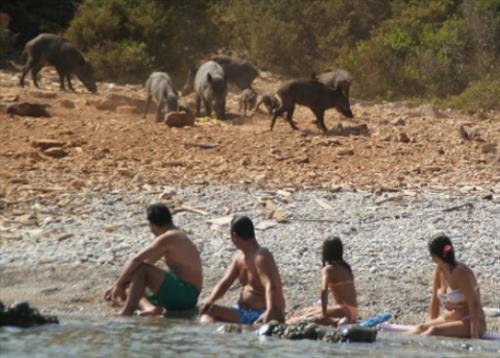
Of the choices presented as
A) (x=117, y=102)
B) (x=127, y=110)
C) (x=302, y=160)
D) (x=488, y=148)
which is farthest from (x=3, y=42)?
(x=488, y=148)

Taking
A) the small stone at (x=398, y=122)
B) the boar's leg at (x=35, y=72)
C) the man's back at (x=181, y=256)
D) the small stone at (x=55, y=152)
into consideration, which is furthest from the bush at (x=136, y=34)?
the man's back at (x=181, y=256)

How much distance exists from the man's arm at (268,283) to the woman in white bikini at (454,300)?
116 cm

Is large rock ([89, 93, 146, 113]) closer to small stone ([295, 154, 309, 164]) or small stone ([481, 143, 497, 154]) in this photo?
small stone ([295, 154, 309, 164])

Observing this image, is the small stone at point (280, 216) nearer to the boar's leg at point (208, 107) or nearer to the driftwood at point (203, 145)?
the driftwood at point (203, 145)

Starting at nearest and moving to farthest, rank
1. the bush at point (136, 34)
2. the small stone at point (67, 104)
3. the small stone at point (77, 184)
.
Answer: the small stone at point (77, 184) → the small stone at point (67, 104) → the bush at point (136, 34)

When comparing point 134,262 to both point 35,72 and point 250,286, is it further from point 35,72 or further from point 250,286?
point 35,72

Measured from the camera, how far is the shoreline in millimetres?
12805

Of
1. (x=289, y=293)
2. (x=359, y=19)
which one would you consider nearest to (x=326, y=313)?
(x=289, y=293)

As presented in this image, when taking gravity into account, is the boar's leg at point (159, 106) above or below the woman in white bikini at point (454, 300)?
above

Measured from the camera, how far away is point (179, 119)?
21.5 meters

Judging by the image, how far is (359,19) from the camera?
3155cm

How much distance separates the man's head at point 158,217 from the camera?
39.4 feet

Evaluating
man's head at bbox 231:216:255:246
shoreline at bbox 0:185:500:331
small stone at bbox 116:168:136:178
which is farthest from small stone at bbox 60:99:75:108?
man's head at bbox 231:216:255:246

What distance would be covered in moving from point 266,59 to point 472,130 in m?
9.03
